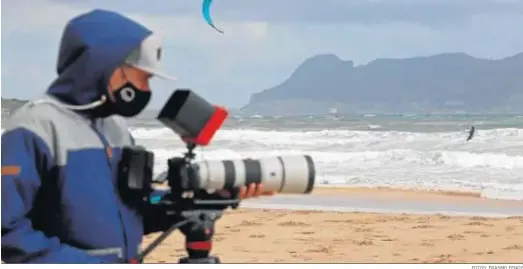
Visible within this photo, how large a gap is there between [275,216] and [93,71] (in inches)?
308

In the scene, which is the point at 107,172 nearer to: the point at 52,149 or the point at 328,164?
the point at 52,149

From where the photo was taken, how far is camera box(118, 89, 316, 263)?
197cm

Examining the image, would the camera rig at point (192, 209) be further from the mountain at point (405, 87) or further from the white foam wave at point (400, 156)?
the mountain at point (405, 87)

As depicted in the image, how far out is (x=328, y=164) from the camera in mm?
17859

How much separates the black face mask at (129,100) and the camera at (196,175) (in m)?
0.10

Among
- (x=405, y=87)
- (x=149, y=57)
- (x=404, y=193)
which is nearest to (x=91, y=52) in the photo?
(x=149, y=57)

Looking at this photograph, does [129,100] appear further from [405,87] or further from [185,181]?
[405,87]

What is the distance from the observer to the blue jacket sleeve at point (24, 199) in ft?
5.71

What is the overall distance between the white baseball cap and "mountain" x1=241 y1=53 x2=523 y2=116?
259 feet

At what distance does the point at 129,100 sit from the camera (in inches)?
73.7

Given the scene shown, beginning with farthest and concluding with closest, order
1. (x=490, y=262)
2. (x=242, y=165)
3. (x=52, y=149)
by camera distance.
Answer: (x=490, y=262) → (x=242, y=165) → (x=52, y=149)

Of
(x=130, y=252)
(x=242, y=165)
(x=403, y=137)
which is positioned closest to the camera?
(x=130, y=252)

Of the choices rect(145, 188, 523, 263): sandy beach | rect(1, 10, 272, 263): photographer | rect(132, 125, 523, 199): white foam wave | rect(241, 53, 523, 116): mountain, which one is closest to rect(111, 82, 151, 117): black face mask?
rect(1, 10, 272, 263): photographer

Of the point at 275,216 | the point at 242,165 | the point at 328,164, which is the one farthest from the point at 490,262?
the point at 328,164
